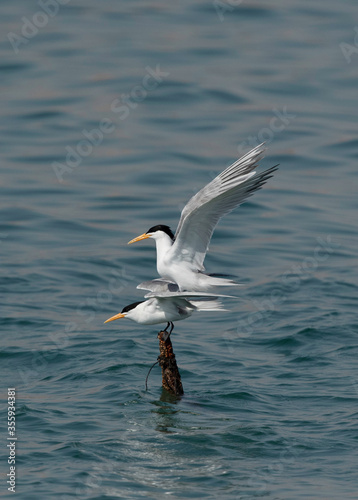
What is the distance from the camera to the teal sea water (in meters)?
11.0

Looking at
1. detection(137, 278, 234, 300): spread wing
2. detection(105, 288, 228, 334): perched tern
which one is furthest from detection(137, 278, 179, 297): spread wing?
detection(105, 288, 228, 334): perched tern

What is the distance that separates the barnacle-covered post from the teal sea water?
27 centimetres

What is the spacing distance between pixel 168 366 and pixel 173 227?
7.56 metres

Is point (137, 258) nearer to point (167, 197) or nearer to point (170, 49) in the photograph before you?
point (167, 197)

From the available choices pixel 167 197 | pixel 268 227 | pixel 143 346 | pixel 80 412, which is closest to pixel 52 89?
pixel 167 197

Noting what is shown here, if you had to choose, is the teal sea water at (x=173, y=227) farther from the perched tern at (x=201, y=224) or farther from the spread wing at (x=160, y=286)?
the perched tern at (x=201, y=224)

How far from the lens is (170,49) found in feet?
95.2

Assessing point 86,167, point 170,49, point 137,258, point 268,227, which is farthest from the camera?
point 170,49

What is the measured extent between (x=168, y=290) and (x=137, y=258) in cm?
781

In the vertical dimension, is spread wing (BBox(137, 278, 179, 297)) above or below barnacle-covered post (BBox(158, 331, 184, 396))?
above

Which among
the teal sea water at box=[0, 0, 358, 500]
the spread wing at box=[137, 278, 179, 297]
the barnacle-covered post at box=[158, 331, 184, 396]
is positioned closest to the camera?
the spread wing at box=[137, 278, 179, 297]

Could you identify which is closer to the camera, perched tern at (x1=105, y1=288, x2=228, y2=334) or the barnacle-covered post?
perched tern at (x1=105, y1=288, x2=228, y2=334)

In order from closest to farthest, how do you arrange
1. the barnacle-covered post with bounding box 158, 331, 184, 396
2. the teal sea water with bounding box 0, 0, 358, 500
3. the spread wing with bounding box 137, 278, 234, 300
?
the spread wing with bounding box 137, 278, 234, 300, the teal sea water with bounding box 0, 0, 358, 500, the barnacle-covered post with bounding box 158, 331, 184, 396

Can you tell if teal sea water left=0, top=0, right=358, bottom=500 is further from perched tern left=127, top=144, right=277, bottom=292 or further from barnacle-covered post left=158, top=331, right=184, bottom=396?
perched tern left=127, top=144, right=277, bottom=292
